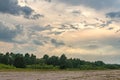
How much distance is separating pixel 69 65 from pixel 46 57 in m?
24.1

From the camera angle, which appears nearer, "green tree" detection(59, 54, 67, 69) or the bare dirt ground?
the bare dirt ground

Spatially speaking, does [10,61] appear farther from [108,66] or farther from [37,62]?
[108,66]

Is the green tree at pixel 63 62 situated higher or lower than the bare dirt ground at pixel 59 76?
higher

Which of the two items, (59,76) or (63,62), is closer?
(59,76)

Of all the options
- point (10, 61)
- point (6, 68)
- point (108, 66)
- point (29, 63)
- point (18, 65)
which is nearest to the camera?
point (6, 68)

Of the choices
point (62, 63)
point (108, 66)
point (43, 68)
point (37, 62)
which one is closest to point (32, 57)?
point (37, 62)

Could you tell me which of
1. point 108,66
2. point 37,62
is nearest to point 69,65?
point 37,62

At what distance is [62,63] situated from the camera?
561 ft

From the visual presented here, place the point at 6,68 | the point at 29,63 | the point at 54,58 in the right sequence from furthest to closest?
1. the point at 54,58
2. the point at 29,63
3. the point at 6,68

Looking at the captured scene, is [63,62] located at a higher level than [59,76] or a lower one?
higher

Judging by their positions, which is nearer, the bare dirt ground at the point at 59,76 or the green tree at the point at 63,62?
the bare dirt ground at the point at 59,76

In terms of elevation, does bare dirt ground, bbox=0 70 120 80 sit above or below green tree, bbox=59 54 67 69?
below

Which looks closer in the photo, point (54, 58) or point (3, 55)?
point (3, 55)

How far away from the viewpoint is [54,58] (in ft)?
602
